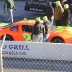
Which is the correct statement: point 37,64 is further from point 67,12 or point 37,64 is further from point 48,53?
point 67,12

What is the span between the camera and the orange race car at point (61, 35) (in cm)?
1627

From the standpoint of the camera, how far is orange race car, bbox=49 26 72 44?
1627 centimetres

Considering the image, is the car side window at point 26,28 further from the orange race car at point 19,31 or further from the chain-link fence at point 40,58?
the chain-link fence at point 40,58

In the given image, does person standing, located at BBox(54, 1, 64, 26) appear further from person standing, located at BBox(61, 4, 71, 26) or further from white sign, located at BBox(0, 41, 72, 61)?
white sign, located at BBox(0, 41, 72, 61)

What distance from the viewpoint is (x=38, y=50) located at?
13148 mm

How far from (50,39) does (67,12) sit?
1472 millimetres

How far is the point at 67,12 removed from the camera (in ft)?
55.7

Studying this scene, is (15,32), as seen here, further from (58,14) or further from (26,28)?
(58,14)

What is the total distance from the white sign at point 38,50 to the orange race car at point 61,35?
106 inches

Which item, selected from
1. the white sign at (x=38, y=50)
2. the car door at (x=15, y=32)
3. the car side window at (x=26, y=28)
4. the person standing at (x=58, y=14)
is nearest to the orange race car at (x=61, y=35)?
the person standing at (x=58, y=14)

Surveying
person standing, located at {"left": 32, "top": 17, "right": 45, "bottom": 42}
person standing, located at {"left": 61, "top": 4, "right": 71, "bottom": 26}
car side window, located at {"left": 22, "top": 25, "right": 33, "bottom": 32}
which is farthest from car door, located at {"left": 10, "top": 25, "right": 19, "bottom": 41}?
person standing, located at {"left": 61, "top": 4, "right": 71, "bottom": 26}

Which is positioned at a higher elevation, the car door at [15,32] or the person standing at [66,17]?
the person standing at [66,17]

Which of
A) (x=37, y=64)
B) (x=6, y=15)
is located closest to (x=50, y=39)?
(x=37, y=64)

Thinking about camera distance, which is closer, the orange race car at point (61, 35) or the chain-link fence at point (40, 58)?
the chain-link fence at point (40, 58)
